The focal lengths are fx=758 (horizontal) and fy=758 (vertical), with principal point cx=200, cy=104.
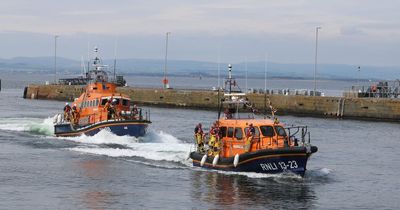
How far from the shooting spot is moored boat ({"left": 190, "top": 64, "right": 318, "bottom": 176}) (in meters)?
28.2

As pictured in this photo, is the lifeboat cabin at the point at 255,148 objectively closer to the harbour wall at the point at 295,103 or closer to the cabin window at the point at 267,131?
the cabin window at the point at 267,131

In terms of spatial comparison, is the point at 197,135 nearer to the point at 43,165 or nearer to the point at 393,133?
the point at 43,165

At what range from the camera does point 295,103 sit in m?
68.5

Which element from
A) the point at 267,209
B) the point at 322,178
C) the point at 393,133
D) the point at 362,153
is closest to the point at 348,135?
the point at 393,133

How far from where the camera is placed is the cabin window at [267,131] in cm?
2914

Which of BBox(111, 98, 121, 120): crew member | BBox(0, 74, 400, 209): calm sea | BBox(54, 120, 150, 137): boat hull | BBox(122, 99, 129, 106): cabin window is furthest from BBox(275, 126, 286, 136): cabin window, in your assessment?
BBox(122, 99, 129, 106): cabin window

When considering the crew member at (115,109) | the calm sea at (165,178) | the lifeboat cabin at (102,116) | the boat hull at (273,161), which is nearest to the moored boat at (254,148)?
the boat hull at (273,161)

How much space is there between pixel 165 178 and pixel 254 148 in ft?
12.3

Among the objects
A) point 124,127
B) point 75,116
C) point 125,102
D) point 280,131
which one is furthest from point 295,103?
point 280,131

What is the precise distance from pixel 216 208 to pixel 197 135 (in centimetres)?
777

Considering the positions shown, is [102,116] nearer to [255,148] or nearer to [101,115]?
[101,115]

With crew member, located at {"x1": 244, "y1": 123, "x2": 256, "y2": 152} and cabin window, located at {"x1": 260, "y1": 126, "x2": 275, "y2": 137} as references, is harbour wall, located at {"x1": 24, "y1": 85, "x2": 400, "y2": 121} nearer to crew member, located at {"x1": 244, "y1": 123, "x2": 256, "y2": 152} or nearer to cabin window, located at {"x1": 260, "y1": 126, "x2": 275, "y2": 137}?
cabin window, located at {"x1": 260, "y1": 126, "x2": 275, "y2": 137}

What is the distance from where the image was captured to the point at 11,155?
119 ft

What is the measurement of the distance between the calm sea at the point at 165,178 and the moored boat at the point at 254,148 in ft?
1.39
